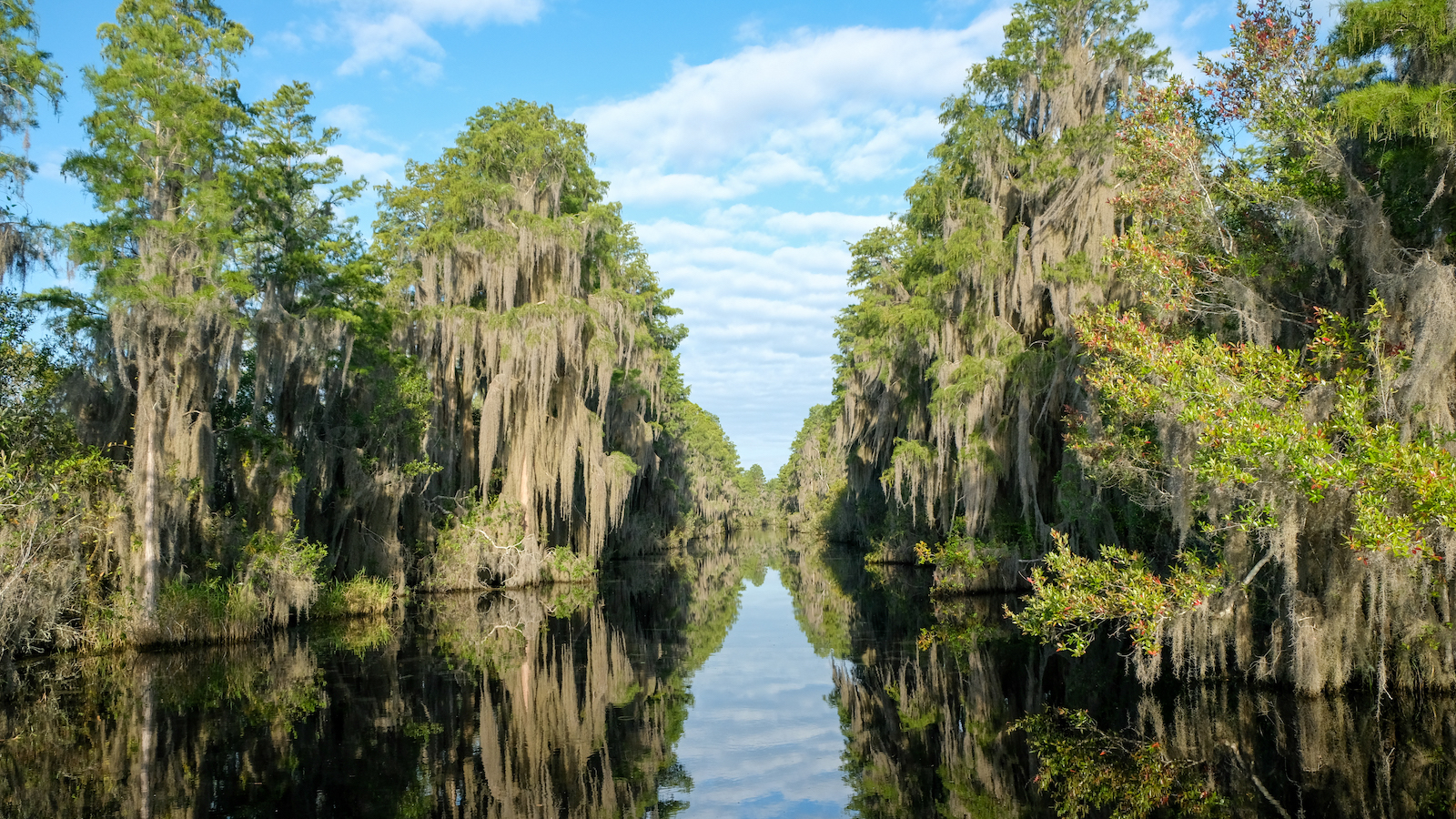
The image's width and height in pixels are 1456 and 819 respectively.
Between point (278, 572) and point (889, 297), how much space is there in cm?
1735

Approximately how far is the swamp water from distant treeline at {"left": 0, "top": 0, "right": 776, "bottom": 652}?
160cm

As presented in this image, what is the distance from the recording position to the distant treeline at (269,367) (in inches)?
468

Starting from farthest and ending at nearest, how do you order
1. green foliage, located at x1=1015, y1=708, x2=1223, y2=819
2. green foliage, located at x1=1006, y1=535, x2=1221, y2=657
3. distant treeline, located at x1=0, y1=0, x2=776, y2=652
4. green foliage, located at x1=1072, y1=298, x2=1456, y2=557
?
distant treeline, located at x1=0, y1=0, x2=776, y2=652 → green foliage, located at x1=1006, y1=535, x2=1221, y2=657 → green foliage, located at x1=1072, y1=298, x2=1456, y2=557 → green foliage, located at x1=1015, y1=708, x2=1223, y2=819

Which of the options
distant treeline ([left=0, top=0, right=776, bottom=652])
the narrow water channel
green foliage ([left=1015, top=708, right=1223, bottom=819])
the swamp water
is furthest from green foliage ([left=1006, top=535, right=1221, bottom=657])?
distant treeline ([left=0, top=0, right=776, bottom=652])

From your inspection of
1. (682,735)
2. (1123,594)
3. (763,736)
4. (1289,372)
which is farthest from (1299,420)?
(682,735)

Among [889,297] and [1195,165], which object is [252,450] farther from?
[889,297]

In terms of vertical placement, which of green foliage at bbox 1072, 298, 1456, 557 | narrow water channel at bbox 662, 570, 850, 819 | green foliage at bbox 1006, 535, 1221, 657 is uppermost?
green foliage at bbox 1072, 298, 1456, 557

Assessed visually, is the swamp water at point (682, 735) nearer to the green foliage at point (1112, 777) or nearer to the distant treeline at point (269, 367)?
the green foliage at point (1112, 777)

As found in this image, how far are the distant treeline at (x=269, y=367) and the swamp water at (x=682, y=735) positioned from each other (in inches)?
62.9

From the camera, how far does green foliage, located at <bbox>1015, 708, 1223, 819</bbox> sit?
571cm

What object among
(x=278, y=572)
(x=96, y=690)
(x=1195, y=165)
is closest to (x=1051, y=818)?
(x=1195, y=165)

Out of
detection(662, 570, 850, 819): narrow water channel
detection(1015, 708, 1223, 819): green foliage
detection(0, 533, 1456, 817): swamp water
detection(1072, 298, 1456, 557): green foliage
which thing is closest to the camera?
detection(1015, 708, 1223, 819): green foliage

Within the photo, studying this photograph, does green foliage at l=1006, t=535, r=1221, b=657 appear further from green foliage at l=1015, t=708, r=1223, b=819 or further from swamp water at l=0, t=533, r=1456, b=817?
green foliage at l=1015, t=708, r=1223, b=819

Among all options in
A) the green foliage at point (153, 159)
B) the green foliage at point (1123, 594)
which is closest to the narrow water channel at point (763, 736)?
the green foliage at point (1123, 594)
